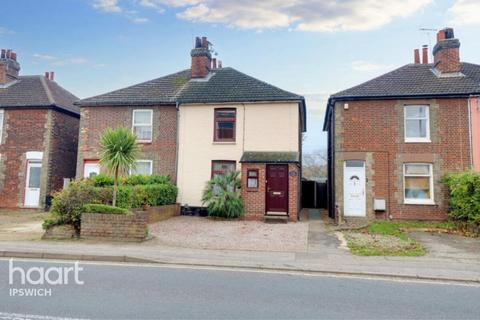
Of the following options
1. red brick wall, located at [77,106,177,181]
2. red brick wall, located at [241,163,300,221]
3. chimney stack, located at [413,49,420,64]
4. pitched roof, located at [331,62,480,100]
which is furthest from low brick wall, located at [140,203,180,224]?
chimney stack, located at [413,49,420,64]

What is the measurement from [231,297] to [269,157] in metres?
11.1

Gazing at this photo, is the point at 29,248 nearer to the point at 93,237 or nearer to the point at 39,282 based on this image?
the point at 93,237

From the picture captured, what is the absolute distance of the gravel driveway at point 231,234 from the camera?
32.9 feet

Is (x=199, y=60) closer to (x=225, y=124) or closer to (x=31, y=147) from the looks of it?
(x=225, y=124)

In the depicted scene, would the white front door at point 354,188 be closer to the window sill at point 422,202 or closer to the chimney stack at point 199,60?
the window sill at point 422,202

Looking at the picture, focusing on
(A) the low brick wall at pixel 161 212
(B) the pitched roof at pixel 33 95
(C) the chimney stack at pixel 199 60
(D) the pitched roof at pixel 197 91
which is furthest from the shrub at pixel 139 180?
(B) the pitched roof at pixel 33 95

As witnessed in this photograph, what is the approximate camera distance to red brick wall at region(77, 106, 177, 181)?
711 inches

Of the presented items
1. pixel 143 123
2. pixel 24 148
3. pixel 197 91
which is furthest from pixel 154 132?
pixel 24 148

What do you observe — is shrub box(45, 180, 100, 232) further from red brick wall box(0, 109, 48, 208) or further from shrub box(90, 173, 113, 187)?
red brick wall box(0, 109, 48, 208)

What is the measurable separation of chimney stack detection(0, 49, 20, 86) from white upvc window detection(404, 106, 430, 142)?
24134 mm

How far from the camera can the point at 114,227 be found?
411 inches

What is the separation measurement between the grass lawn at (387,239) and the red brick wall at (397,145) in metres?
0.96

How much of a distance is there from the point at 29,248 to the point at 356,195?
1322 cm

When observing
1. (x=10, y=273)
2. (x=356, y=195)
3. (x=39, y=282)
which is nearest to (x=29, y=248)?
(x=10, y=273)
